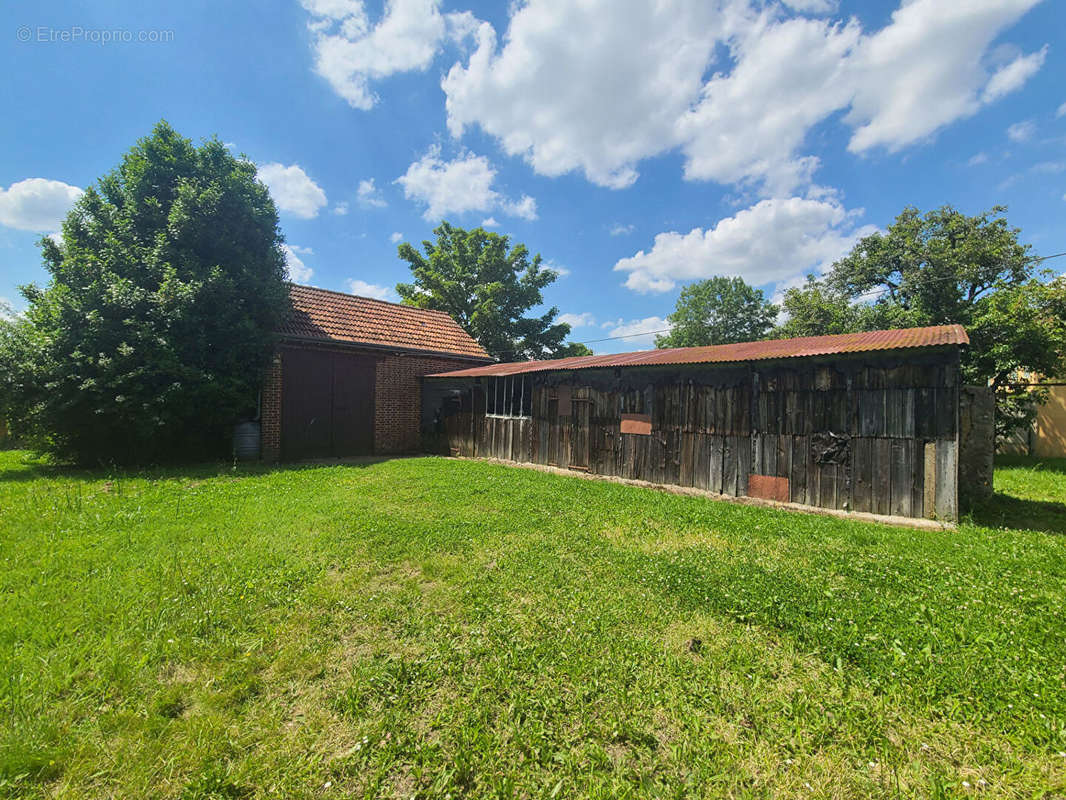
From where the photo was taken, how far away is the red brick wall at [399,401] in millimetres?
13258

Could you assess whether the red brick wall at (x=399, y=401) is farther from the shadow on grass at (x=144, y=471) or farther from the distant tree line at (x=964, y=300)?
the distant tree line at (x=964, y=300)

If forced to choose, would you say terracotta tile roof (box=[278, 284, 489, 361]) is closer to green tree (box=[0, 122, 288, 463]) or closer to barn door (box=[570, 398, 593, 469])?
green tree (box=[0, 122, 288, 463])

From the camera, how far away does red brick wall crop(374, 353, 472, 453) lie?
13.3 m

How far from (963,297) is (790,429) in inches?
602

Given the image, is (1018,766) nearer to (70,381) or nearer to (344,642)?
(344,642)

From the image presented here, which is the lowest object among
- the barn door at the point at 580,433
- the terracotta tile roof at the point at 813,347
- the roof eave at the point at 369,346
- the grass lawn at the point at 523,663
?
the grass lawn at the point at 523,663

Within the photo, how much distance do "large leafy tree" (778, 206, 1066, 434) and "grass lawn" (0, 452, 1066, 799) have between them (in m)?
10.9

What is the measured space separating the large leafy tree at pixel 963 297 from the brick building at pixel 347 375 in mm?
16305

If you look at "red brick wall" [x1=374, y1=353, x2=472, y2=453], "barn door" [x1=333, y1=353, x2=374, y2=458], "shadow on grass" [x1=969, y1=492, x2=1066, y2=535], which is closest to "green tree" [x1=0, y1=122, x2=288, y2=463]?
"barn door" [x1=333, y1=353, x2=374, y2=458]

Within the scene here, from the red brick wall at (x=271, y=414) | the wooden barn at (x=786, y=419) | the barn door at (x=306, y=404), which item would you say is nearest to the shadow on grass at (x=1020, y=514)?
the wooden barn at (x=786, y=419)

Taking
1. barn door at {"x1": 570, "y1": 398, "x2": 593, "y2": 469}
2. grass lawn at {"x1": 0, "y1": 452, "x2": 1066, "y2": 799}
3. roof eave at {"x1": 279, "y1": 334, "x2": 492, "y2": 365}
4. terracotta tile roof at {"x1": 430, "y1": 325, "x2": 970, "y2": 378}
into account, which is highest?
roof eave at {"x1": 279, "y1": 334, "x2": 492, "y2": 365}

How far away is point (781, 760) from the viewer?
1997mm

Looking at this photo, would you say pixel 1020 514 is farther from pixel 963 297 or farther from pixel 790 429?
pixel 963 297

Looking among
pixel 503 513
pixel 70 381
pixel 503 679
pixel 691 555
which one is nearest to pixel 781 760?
pixel 503 679
